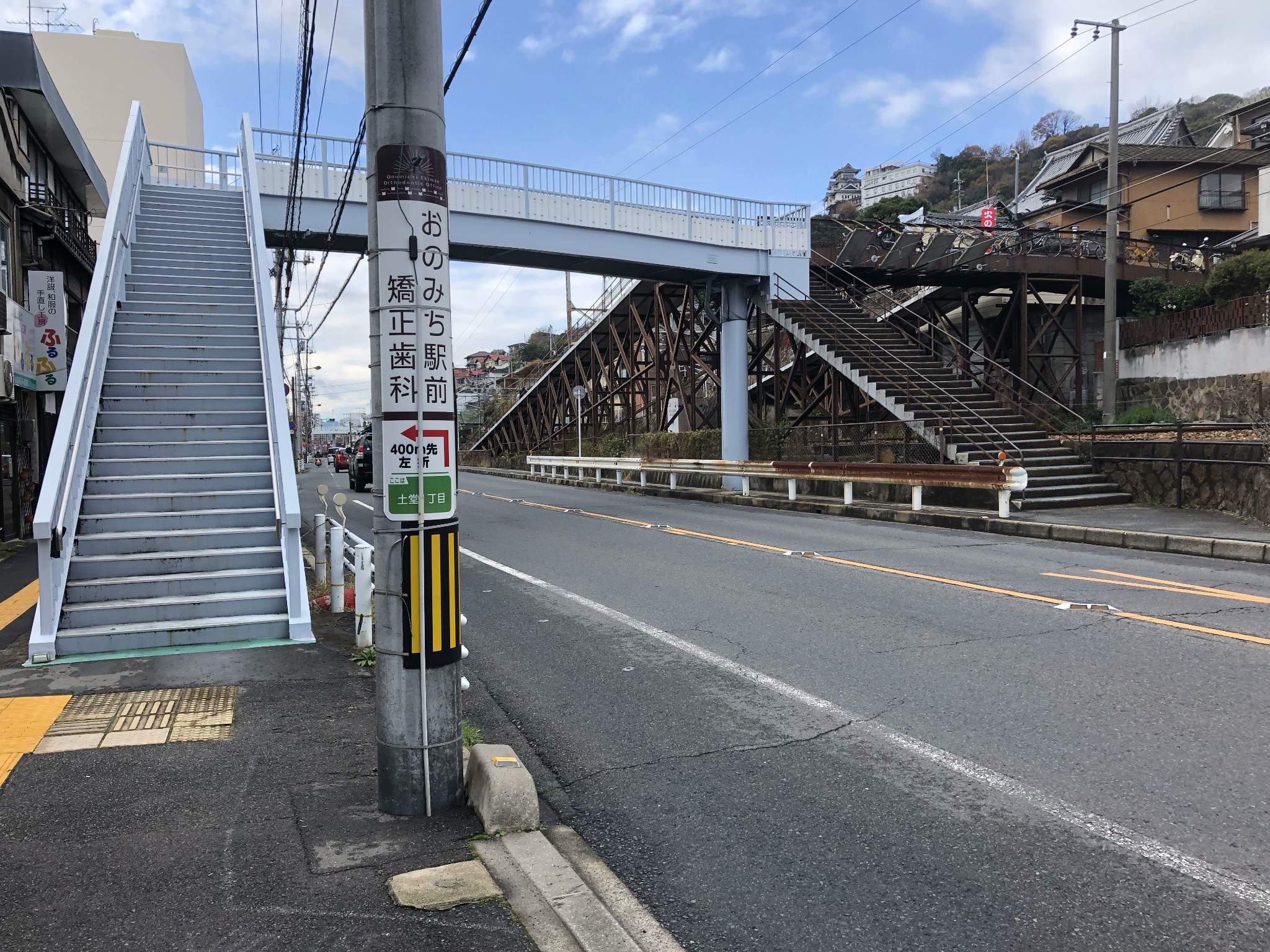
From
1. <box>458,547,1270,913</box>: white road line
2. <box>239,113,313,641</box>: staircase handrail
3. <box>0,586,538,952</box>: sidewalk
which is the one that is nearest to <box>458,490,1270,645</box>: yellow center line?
<box>458,547,1270,913</box>: white road line

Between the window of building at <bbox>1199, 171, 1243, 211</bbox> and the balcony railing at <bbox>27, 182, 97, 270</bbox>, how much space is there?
41.9m

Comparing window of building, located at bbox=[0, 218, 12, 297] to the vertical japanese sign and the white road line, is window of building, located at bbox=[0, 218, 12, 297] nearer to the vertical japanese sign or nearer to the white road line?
the vertical japanese sign

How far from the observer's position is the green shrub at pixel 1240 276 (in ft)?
81.4

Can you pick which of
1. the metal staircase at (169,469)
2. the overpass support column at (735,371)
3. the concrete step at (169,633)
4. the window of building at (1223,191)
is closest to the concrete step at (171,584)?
the metal staircase at (169,469)

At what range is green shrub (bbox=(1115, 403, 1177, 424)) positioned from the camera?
74.3ft

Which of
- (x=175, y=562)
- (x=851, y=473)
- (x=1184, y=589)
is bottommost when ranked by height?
(x=1184, y=589)

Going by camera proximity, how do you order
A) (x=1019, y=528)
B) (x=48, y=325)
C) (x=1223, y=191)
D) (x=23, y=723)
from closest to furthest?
(x=23, y=723) < (x=1019, y=528) < (x=48, y=325) < (x=1223, y=191)

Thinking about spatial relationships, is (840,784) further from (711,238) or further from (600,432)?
(600,432)

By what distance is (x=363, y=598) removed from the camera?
727 centimetres

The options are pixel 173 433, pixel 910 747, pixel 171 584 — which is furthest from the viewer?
pixel 173 433

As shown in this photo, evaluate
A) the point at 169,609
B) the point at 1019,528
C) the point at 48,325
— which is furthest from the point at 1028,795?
the point at 48,325

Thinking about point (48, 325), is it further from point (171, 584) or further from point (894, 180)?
point (894, 180)

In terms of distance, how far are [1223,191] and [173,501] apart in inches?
1748

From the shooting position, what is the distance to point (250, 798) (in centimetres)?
429
